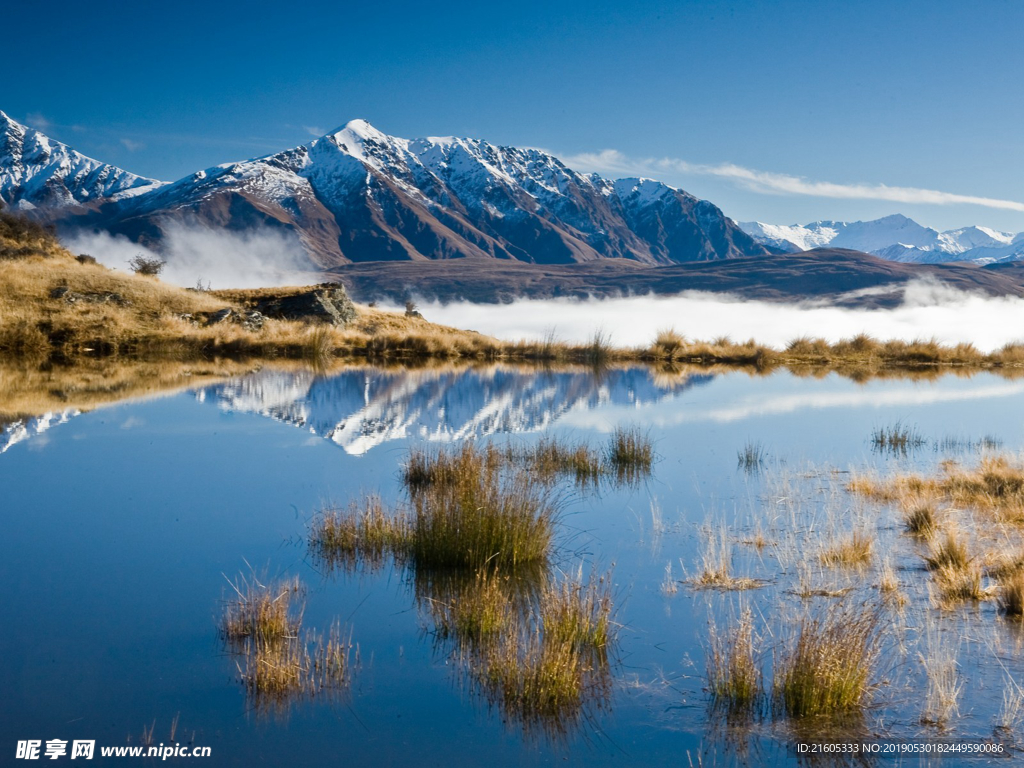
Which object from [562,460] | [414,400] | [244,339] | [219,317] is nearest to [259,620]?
[562,460]

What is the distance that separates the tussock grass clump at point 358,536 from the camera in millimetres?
5957

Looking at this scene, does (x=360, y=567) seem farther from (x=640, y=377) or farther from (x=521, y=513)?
(x=640, y=377)

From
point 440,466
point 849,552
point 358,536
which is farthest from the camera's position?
point 440,466

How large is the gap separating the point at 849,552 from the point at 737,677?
2.56m

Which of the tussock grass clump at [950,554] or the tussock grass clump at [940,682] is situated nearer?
the tussock grass clump at [940,682]

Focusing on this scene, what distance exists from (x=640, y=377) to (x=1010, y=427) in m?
10.9

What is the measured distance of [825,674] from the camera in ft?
12.4

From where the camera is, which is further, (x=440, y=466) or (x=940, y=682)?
(x=440, y=466)

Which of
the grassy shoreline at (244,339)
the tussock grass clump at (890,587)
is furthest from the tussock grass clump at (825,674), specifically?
the grassy shoreline at (244,339)

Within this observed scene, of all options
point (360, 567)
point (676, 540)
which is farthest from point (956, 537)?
point (360, 567)

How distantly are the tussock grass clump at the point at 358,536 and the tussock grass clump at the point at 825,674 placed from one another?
9.66ft

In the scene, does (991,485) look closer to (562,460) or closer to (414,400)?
(562,460)

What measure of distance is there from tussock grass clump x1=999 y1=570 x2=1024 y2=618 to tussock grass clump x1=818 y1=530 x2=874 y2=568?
3.02 ft

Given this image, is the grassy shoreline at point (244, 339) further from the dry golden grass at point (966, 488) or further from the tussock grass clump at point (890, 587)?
the tussock grass clump at point (890, 587)
